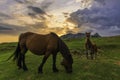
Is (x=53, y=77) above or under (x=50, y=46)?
under

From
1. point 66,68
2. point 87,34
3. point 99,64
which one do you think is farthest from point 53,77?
point 87,34

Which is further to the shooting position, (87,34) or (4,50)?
(4,50)

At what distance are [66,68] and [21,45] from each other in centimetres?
510

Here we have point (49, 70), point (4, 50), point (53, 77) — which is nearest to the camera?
point (53, 77)

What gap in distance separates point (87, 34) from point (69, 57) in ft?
25.0

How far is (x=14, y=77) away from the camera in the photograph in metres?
24.3

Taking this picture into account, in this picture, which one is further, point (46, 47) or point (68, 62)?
point (46, 47)

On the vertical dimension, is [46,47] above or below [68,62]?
above

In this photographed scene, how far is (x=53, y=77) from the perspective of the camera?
22.9 meters

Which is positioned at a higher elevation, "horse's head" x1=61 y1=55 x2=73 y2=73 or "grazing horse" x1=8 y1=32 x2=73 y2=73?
"grazing horse" x1=8 y1=32 x2=73 y2=73

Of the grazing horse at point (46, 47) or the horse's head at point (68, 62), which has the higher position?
the grazing horse at point (46, 47)

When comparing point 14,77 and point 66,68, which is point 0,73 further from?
point 66,68

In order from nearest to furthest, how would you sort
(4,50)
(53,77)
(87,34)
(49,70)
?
(53,77), (49,70), (87,34), (4,50)

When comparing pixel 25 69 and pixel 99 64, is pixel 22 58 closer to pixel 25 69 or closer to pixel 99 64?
pixel 25 69
